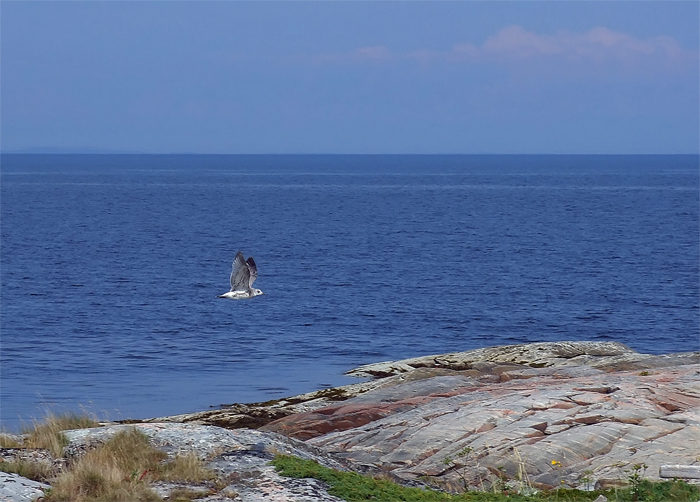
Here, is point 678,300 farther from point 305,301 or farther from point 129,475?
point 129,475

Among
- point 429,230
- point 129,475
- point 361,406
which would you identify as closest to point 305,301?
point 361,406

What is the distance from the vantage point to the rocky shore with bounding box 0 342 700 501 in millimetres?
12203

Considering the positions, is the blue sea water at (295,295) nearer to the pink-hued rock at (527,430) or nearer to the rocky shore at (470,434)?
the rocky shore at (470,434)

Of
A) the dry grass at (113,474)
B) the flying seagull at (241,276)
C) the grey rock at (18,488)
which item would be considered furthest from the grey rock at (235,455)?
the flying seagull at (241,276)

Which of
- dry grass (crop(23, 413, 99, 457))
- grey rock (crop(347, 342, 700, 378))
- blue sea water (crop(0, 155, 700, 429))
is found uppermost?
dry grass (crop(23, 413, 99, 457))

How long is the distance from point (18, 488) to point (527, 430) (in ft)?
27.9

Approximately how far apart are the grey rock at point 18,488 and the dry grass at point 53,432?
48.7 inches

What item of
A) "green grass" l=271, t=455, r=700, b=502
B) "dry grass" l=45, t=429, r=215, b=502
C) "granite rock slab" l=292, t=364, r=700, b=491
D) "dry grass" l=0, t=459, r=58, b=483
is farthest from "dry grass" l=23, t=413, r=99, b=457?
"granite rock slab" l=292, t=364, r=700, b=491

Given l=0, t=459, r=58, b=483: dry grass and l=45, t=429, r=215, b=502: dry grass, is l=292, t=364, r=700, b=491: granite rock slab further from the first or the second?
l=0, t=459, r=58, b=483: dry grass

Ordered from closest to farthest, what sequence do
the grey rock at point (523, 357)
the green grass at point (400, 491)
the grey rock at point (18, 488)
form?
the grey rock at point (18, 488), the green grass at point (400, 491), the grey rock at point (523, 357)

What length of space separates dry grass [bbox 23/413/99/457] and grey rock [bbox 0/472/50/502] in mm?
1236

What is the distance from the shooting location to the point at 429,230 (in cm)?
9225

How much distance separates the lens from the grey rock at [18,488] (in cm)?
1025

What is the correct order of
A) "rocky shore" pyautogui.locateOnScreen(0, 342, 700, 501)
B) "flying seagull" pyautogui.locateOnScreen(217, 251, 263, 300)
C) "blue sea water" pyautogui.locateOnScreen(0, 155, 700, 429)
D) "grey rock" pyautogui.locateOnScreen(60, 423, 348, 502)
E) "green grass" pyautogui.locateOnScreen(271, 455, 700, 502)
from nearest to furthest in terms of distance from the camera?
"grey rock" pyautogui.locateOnScreen(60, 423, 348, 502)
"green grass" pyautogui.locateOnScreen(271, 455, 700, 502)
"rocky shore" pyautogui.locateOnScreen(0, 342, 700, 501)
"flying seagull" pyautogui.locateOnScreen(217, 251, 263, 300)
"blue sea water" pyautogui.locateOnScreen(0, 155, 700, 429)
